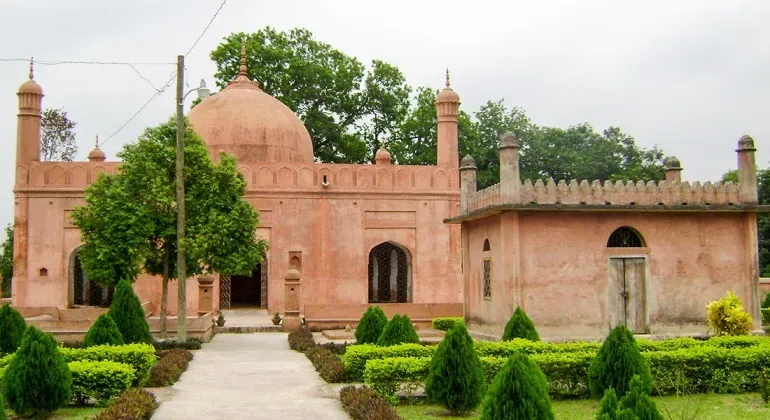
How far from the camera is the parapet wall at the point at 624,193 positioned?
54.6 feet

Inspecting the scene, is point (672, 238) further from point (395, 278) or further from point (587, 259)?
point (395, 278)

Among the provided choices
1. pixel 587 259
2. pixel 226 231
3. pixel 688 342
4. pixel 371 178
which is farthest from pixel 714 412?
pixel 371 178

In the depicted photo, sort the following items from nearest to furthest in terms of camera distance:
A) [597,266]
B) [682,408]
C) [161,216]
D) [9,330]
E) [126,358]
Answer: [682,408], [126,358], [9,330], [597,266], [161,216]

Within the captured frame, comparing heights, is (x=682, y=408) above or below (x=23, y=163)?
below

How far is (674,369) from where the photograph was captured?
11.7m

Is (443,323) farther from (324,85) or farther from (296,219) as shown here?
(324,85)

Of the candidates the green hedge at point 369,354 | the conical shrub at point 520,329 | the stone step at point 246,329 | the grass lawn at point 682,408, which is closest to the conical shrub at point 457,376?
the grass lawn at point 682,408

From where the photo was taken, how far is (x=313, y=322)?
883 inches

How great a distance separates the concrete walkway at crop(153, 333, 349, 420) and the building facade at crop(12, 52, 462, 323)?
9.48 m

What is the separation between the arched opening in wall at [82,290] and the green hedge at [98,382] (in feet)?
53.5

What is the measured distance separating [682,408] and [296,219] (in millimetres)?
17898

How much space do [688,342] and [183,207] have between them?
10623mm

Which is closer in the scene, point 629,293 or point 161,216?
point 629,293

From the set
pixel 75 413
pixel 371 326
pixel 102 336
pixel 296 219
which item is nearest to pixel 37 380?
pixel 75 413
